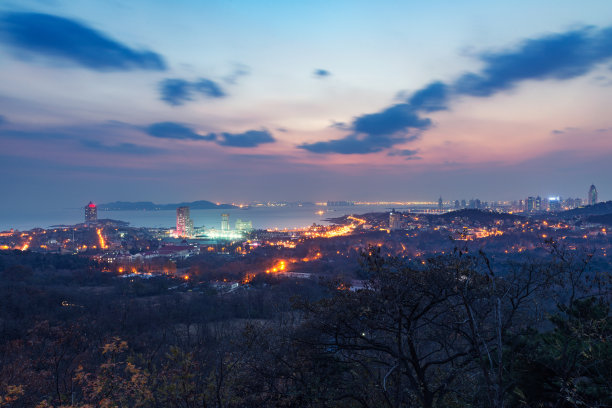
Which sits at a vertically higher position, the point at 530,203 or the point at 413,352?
the point at 530,203

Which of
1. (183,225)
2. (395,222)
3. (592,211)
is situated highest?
(592,211)

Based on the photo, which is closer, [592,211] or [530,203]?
[592,211]

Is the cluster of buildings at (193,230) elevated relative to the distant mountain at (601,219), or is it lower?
lower

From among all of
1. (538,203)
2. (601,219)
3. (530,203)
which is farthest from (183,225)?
(538,203)

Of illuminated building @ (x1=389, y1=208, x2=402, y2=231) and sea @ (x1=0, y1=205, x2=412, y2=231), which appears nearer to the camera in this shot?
illuminated building @ (x1=389, y1=208, x2=402, y2=231)

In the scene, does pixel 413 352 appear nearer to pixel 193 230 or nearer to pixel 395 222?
pixel 395 222

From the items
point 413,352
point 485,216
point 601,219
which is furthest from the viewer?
point 485,216

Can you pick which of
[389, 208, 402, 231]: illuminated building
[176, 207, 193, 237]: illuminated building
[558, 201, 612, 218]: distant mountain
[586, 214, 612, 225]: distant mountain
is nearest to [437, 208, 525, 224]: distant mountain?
[389, 208, 402, 231]: illuminated building

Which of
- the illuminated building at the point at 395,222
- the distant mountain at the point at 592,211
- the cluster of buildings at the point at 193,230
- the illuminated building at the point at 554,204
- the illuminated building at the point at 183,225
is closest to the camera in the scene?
the distant mountain at the point at 592,211

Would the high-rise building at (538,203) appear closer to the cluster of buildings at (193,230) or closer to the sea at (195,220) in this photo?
the sea at (195,220)

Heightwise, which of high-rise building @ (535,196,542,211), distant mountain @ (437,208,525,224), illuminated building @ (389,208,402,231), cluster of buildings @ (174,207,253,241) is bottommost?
cluster of buildings @ (174,207,253,241)

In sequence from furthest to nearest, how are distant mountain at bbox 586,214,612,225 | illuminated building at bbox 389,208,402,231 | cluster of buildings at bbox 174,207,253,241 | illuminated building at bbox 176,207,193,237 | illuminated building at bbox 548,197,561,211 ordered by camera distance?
illuminated building at bbox 548,197,561,211 < illuminated building at bbox 176,207,193,237 < cluster of buildings at bbox 174,207,253,241 < illuminated building at bbox 389,208,402,231 < distant mountain at bbox 586,214,612,225

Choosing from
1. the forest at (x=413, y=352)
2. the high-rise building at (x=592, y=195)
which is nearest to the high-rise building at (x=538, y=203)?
the high-rise building at (x=592, y=195)

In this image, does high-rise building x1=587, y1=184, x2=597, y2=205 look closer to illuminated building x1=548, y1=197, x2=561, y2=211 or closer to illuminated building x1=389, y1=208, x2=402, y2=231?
illuminated building x1=548, y1=197, x2=561, y2=211
